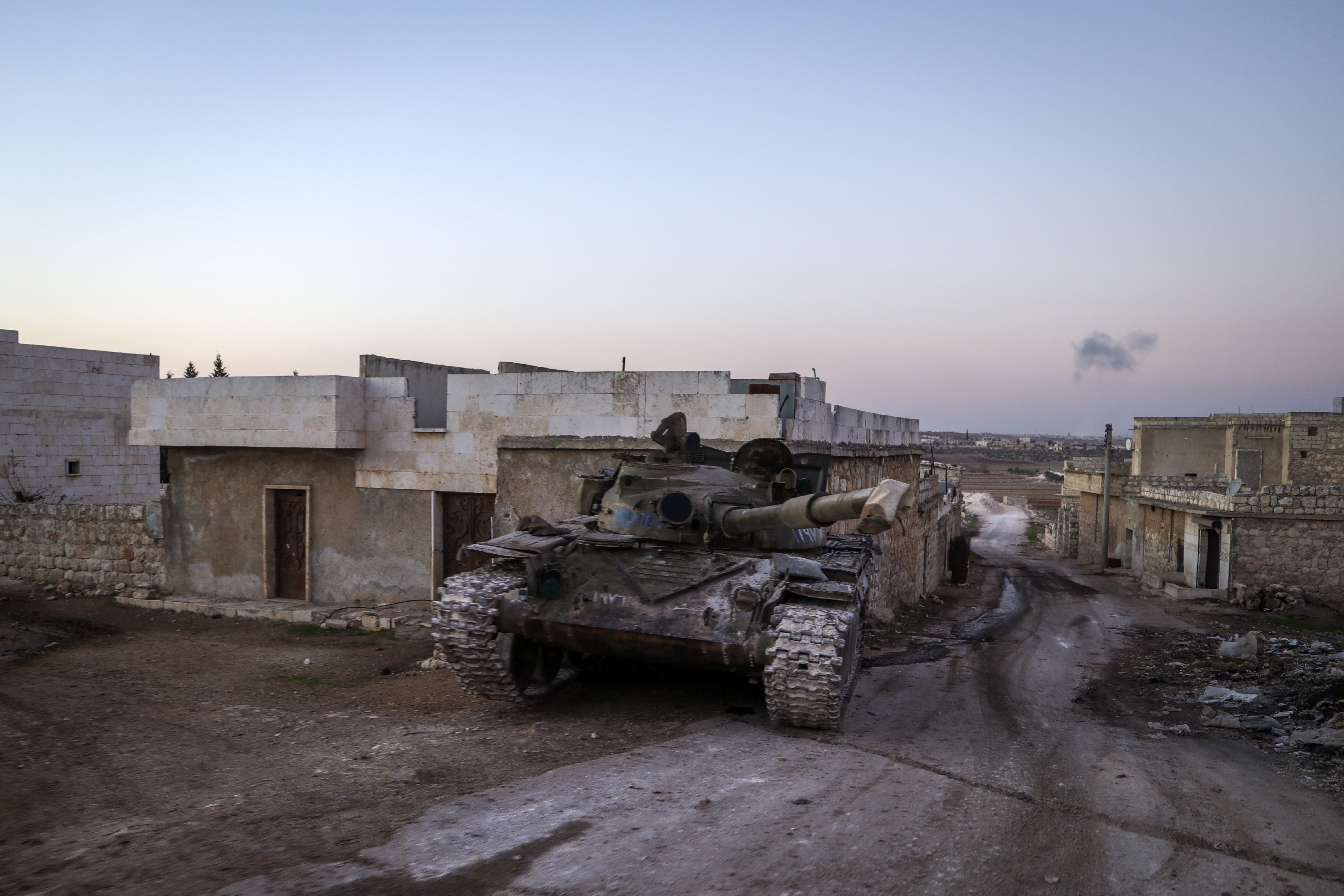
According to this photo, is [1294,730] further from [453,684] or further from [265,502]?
[265,502]

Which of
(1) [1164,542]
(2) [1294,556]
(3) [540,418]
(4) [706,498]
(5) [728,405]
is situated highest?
(5) [728,405]

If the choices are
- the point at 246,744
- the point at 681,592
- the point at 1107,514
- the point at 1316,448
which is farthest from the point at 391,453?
the point at 1316,448

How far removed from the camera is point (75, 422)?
1862cm

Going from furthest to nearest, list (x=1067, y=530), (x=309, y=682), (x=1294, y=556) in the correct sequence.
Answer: (x=1067, y=530) < (x=1294, y=556) < (x=309, y=682)

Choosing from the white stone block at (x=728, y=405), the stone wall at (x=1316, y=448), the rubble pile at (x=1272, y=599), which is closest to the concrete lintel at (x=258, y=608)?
the white stone block at (x=728, y=405)

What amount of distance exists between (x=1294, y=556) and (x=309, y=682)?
20.9m

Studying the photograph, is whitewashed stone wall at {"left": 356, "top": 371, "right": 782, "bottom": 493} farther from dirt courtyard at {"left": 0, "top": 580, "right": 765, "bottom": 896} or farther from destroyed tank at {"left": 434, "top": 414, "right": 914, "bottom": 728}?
destroyed tank at {"left": 434, "top": 414, "right": 914, "bottom": 728}

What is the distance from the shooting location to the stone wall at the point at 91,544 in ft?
46.3

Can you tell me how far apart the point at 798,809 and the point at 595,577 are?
9.10 feet

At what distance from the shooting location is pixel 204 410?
43.9ft

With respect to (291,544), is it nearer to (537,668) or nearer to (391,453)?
(391,453)

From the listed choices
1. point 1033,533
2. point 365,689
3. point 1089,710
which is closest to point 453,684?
point 365,689

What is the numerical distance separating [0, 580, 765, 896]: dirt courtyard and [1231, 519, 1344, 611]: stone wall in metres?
17.1

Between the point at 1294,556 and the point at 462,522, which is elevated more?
the point at 462,522
